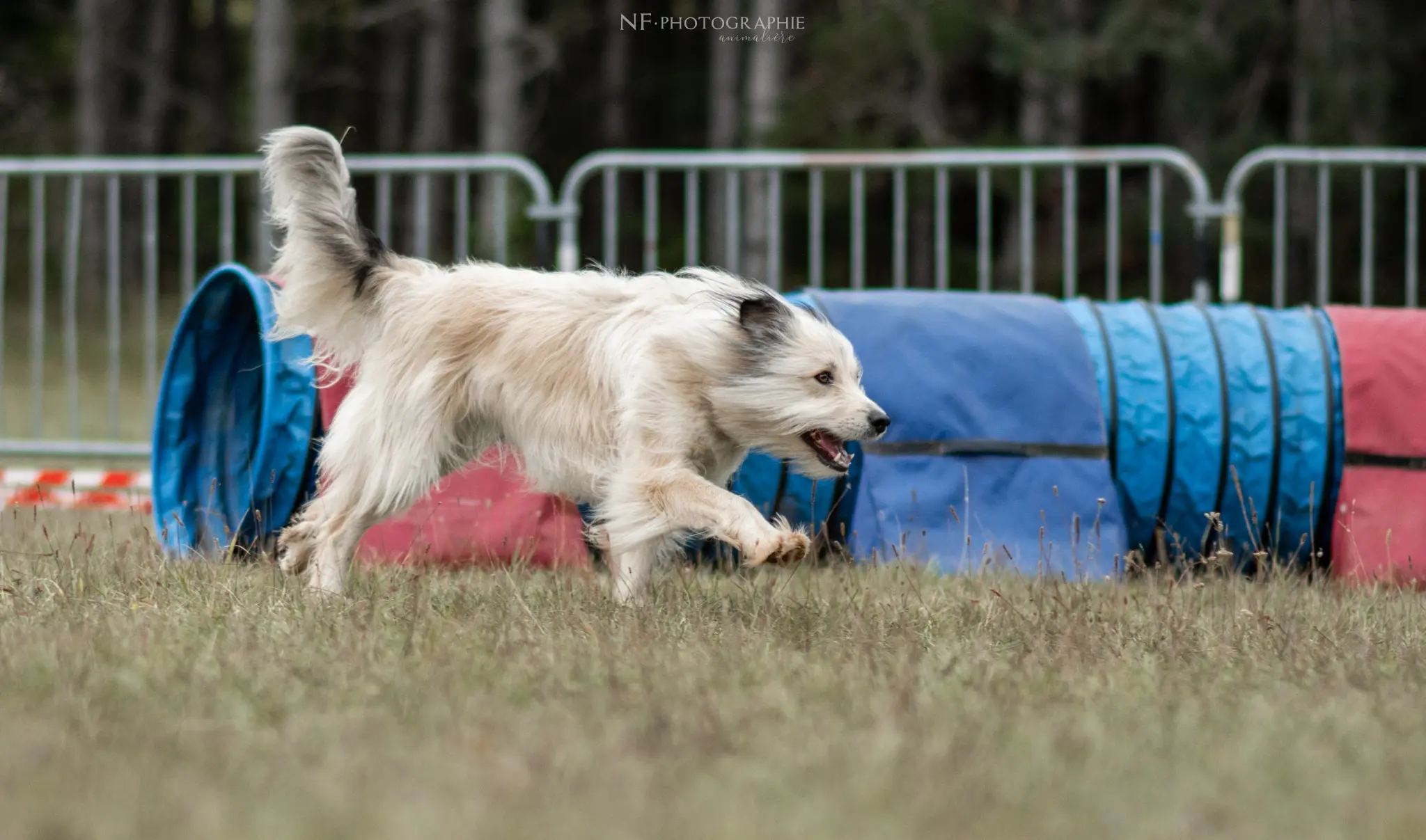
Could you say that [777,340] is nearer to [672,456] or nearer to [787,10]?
[672,456]

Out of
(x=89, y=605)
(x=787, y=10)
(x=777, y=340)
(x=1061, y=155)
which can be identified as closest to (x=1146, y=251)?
(x=787, y=10)

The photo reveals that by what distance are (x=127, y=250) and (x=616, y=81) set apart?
282 inches

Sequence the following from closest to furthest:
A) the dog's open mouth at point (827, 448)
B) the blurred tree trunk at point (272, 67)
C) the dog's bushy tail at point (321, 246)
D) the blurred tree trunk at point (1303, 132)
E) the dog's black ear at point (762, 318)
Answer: the dog's black ear at point (762, 318) < the dog's open mouth at point (827, 448) < the dog's bushy tail at point (321, 246) < the blurred tree trunk at point (1303, 132) < the blurred tree trunk at point (272, 67)

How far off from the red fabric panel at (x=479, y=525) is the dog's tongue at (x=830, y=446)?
4.31 feet

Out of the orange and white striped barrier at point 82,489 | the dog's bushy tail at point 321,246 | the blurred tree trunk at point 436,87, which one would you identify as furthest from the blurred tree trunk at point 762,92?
the dog's bushy tail at point 321,246

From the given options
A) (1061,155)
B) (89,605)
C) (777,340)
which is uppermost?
(1061,155)

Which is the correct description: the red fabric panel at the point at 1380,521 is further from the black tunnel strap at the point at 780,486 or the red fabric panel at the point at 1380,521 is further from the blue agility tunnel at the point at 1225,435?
the black tunnel strap at the point at 780,486

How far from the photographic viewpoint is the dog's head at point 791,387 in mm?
4699

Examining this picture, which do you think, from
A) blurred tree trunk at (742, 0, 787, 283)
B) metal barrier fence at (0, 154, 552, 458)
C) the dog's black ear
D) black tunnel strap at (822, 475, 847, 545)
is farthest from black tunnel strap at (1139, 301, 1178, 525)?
blurred tree trunk at (742, 0, 787, 283)

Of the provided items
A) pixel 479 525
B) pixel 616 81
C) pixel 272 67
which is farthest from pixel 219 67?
pixel 479 525

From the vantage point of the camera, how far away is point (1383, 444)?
5926 mm

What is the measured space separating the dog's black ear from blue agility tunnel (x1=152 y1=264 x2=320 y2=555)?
5.42ft

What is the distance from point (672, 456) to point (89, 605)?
1.65 m

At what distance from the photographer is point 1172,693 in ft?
11.6
